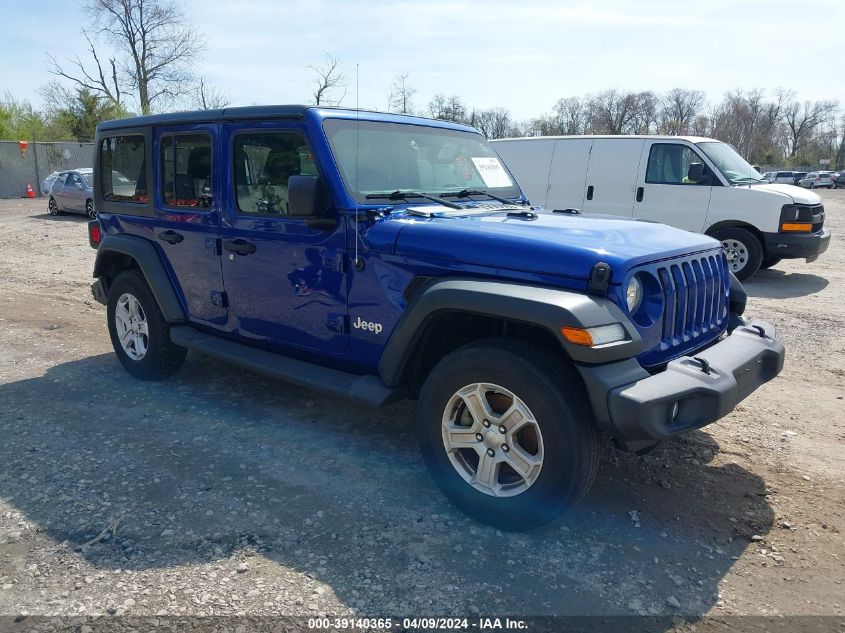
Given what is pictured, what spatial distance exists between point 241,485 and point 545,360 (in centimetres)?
186

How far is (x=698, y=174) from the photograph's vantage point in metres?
9.34

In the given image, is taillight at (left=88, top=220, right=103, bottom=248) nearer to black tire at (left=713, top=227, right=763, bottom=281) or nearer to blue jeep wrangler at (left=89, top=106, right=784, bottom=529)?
blue jeep wrangler at (left=89, top=106, right=784, bottom=529)

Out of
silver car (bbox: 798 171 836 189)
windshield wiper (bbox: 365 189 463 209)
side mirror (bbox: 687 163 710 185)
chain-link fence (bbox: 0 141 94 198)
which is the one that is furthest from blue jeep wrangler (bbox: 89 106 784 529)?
silver car (bbox: 798 171 836 189)

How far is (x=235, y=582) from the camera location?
2789 mm

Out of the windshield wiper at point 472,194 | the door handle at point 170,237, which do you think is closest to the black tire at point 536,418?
the windshield wiper at point 472,194

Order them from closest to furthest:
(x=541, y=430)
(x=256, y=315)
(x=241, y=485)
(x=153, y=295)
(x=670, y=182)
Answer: (x=541, y=430) → (x=241, y=485) → (x=256, y=315) → (x=153, y=295) → (x=670, y=182)

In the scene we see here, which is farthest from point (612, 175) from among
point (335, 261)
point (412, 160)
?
point (335, 261)

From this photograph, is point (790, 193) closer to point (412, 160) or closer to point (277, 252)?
point (412, 160)

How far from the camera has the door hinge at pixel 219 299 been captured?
4.48m

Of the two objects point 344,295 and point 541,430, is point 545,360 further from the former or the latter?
point 344,295

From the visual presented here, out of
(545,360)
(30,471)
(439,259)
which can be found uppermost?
(439,259)

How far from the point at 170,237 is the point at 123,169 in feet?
2.94

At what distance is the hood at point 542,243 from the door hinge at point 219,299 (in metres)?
1.50

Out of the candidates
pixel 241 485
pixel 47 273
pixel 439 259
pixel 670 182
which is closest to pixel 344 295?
pixel 439 259
